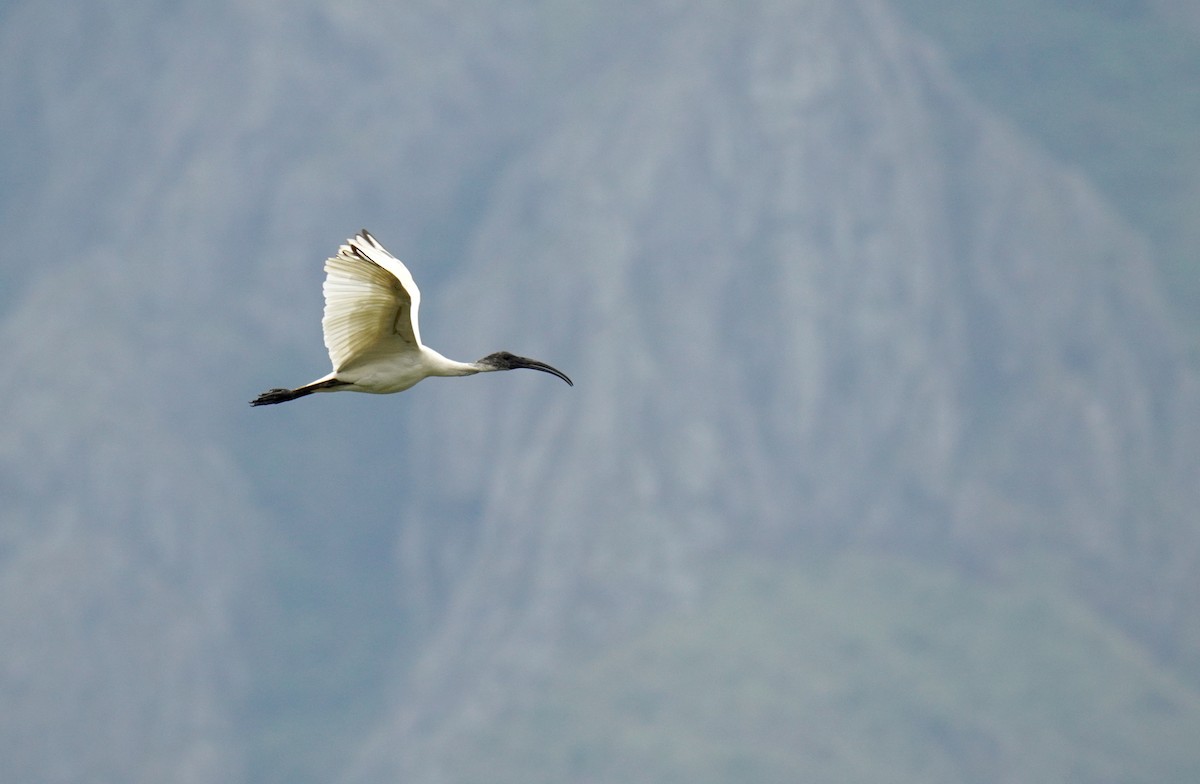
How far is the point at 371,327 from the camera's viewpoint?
34.1m

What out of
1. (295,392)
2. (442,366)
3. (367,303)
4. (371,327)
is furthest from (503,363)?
(295,392)

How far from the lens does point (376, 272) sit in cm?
3309

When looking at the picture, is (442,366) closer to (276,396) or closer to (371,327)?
(371,327)

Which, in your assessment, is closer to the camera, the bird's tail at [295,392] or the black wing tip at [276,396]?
the bird's tail at [295,392]

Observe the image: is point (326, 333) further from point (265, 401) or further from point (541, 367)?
point (541, 367)

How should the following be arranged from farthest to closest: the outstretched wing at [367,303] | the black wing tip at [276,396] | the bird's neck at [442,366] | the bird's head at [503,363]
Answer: the bird's head at [503,363], the bird's neck at [442,366], the black wing tip at [276,396], the outstretched wing at [367,303]

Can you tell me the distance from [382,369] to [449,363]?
1.02 metres

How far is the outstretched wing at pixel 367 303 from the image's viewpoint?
3312 cm

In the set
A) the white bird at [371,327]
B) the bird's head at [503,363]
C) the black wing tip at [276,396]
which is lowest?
the black wing tip at [276,396]

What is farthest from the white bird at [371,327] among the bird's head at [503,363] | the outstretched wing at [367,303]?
the bird's head at [503,363]

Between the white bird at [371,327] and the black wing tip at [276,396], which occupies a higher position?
the white bird at [371,327]

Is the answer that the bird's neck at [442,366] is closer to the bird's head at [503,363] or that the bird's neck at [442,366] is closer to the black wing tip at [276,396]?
the bird's head at [503,363]

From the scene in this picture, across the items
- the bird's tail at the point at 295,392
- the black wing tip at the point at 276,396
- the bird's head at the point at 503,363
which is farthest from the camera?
the bird's head at the point at 503,363

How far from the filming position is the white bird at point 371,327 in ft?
109
